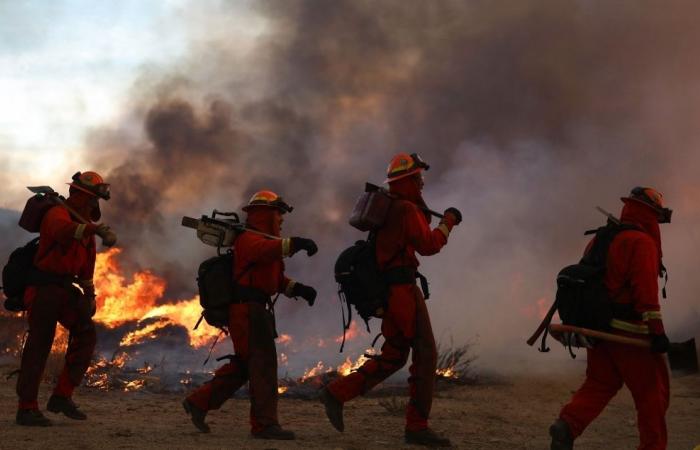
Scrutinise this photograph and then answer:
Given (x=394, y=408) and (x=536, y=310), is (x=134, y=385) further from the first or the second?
(x=536, y=310)

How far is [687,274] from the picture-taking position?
14.2m

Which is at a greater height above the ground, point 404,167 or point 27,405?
point 404,167

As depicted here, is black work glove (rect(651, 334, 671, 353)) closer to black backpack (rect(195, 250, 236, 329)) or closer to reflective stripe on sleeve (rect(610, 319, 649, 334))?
reflective stripe on sleeve (rect(610, 319, 649, 334))

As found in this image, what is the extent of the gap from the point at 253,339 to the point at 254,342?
0.03 meters

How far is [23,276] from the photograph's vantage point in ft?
21.0

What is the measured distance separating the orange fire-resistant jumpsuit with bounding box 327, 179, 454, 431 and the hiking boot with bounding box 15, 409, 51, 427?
8.05 feet

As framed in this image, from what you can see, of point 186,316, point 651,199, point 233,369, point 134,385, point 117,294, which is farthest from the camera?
point 117,294

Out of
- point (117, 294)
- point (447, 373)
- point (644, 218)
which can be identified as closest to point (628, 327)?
point (644, 218)

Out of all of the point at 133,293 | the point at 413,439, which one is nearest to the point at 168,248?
the point at 133,293

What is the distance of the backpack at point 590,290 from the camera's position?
4.81 metres

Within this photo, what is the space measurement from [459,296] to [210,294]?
903 cm

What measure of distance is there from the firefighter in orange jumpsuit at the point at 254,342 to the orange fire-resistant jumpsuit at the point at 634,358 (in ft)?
7.47

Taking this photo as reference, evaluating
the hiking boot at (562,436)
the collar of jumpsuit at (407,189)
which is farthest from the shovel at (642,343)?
the collar of jumpsuit at (407,189)

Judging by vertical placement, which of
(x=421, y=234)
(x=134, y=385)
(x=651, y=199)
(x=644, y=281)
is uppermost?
(x=651, y=199)
